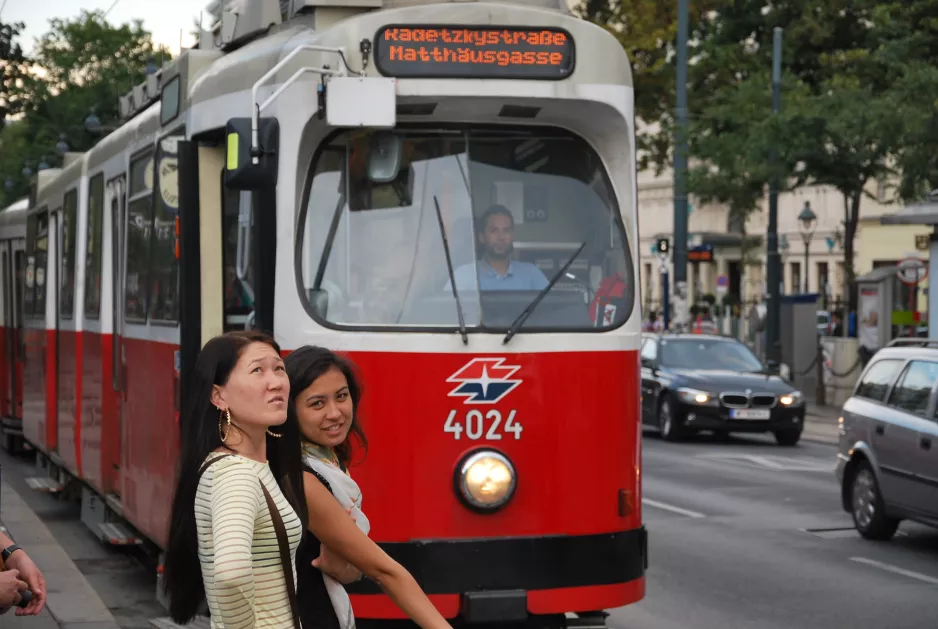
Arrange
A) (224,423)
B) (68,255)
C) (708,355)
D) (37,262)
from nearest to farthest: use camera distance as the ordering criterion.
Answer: (224,423) → (68,255) → (37,262) → (708,355)

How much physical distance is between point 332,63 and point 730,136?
1075 inches

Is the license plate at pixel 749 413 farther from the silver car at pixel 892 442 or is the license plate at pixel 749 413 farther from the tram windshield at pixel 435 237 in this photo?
the tram windshield at pixel 435 237

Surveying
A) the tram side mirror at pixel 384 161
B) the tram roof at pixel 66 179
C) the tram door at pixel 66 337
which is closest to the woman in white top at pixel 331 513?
the tram side mirror at pixel 384 161

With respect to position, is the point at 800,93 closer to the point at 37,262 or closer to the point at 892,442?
the point at 37,262

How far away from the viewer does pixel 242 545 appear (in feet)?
12.8

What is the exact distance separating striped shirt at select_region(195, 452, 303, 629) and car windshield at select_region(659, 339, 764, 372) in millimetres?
22597

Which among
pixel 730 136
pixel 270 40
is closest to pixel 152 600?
pixel 270 40

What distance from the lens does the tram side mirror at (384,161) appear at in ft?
26.7

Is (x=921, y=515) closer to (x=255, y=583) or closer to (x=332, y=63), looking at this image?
(x=332, y=63)

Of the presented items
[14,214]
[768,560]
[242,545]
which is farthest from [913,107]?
[242,545]

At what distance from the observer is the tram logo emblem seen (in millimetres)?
8016

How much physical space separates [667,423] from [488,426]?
59.2ft

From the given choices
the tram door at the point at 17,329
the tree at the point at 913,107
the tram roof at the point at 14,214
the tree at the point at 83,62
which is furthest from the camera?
the tree at the point at 83,62

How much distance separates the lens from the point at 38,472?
20.8 m
